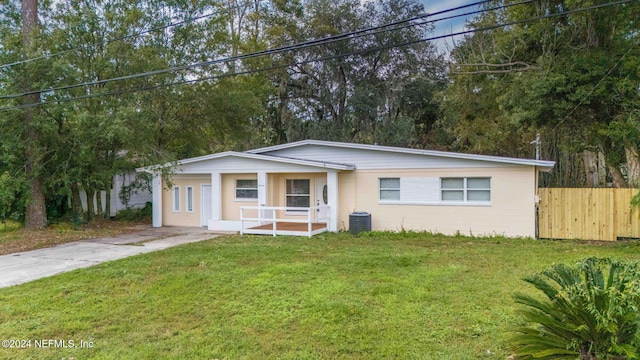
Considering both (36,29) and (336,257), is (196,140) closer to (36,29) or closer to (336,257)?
(36,29)

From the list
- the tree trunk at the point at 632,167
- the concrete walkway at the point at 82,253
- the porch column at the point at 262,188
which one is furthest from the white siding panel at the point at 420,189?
the tree trunk at the point at 632,167

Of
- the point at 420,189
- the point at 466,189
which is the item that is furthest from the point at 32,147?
the point at 466,189

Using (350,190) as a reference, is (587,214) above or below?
below

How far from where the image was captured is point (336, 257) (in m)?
8.48

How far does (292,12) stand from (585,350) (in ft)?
77.9

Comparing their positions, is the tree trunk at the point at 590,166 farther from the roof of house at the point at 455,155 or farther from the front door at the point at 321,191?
the front door at the point at 321,191

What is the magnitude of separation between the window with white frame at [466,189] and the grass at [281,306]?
121 inches

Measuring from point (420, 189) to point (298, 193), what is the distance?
4.47 m

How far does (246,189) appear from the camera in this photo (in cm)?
1438

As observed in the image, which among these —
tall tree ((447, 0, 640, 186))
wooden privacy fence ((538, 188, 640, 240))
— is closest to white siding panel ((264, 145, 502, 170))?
wooden privacy fence ((538, 188, 640, 240))

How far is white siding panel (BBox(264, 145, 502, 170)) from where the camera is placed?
11.9 metres

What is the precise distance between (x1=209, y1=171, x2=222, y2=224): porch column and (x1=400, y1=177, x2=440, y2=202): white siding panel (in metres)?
6.48

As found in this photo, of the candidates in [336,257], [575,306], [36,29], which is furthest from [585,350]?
[36,29]

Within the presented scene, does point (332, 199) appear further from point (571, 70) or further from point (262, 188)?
point (571, 70)
